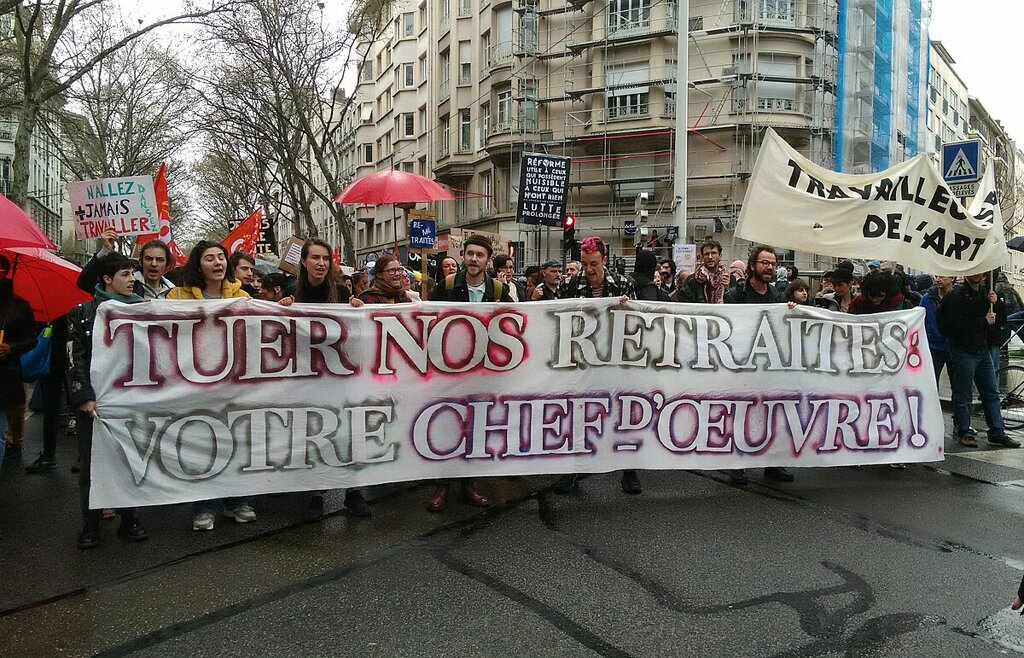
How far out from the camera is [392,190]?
10.1 metres

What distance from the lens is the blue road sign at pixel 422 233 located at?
13805 mm

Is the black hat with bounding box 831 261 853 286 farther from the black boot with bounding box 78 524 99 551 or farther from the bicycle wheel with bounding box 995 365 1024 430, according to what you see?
the black boot with bounding box 78 524 99 551

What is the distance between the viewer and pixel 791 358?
5.82 meters

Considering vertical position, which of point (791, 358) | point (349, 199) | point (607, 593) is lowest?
point (607, 593)

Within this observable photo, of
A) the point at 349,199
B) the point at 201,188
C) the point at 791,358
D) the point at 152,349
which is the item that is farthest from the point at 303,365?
the point at 201,188

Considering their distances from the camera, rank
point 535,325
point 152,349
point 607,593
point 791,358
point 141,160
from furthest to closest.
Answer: point 141,160 → point 791,358 → point 535,325 → point 152,349 → point 607,593

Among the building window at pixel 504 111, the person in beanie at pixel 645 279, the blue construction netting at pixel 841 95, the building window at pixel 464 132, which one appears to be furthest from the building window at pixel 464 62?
the person in beanie at pixel 645 279

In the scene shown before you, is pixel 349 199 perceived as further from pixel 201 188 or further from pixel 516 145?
pixel 201 188

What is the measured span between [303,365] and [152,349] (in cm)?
86

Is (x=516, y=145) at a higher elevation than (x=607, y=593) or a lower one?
higher

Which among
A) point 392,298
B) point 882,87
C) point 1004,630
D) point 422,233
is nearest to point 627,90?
point 882,87

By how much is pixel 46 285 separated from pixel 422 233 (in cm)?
794

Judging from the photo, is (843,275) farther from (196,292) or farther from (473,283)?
(196,292)

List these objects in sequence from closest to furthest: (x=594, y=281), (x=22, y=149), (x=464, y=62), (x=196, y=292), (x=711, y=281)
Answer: (x=196, y=292)
(x=594, y=281)
(x=711, y=281)
(x=22, y=149)
(x=464, y=62)
